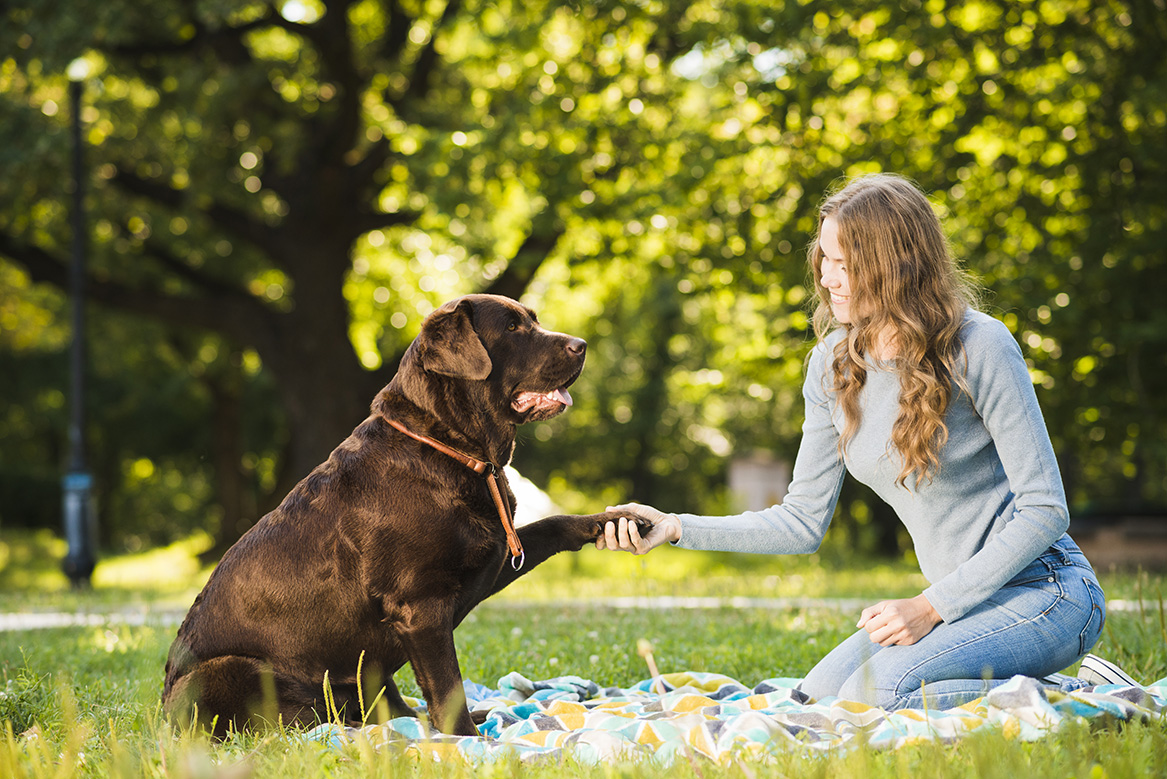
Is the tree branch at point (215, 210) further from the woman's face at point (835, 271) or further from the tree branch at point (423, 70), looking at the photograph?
the woman's face at point (835, 271)

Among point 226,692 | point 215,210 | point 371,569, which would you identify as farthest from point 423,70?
point 226,692

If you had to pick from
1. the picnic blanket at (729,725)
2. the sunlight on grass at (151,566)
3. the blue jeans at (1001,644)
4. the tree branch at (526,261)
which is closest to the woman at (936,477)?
the blue jeans at (1001,644)

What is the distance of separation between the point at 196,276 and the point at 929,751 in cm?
1552

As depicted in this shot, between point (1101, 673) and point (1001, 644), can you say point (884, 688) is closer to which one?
point (1001, 644)

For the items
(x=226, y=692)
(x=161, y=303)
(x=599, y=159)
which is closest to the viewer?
(x=226, y=692)

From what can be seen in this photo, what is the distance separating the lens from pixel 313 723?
3285 millimetres

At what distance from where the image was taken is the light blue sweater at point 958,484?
10.7 feet

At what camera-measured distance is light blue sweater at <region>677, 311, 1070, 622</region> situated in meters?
3.27

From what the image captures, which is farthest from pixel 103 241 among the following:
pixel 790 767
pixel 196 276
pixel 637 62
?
pixel 790 767

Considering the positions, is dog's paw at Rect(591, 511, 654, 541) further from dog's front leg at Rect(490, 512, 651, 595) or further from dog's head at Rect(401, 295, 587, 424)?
dog's head at Rect(401, 295, 587, 424)

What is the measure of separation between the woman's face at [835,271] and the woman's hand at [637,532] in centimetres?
101

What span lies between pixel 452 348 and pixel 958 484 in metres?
1.84

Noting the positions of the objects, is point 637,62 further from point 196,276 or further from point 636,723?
point 636,723

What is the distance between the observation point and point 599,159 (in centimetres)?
1207
